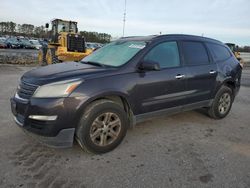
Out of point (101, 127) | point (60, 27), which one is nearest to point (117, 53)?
point (101, 127)

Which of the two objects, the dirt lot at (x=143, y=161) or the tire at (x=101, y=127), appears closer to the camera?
the dirt lot at (x=143, y=161)

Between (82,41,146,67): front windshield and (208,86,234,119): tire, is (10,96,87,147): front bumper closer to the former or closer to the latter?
(82,41,146,67): front windshield

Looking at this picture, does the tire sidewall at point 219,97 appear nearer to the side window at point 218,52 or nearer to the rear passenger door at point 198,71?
the rear passenger door at point 198,71

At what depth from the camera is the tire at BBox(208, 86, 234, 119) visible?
17.6ft

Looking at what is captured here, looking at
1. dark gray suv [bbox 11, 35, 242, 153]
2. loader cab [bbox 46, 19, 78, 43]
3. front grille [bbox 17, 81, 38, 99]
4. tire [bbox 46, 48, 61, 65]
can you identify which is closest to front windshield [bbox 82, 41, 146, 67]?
dark gray suv [bbox 11, 35, 242, 153]

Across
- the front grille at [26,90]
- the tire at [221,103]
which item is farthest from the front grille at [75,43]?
the front grille at [26,90]

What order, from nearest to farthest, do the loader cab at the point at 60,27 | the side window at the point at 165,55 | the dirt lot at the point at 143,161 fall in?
1. the dirt lot at the point at 143,161
2. the side window at the point at 165,55
3. the loader cab at the point at 60,27

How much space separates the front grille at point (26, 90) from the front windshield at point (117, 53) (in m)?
1.28

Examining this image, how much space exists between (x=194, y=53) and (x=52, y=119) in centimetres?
309

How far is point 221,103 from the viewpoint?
5.50 metres

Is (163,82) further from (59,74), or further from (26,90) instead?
(26,90)

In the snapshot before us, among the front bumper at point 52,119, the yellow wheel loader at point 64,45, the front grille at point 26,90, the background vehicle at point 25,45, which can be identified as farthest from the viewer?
the background vehicle at point 25,45

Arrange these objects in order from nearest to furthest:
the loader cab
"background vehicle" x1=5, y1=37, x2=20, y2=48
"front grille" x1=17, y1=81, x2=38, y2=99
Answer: "front grille" x1=17, y1=81, x2=38, y2=99
the loader cab
"background vehicle" x1=5, y1=37, x2=20, y2=48

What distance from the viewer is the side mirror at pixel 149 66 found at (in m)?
3.78
